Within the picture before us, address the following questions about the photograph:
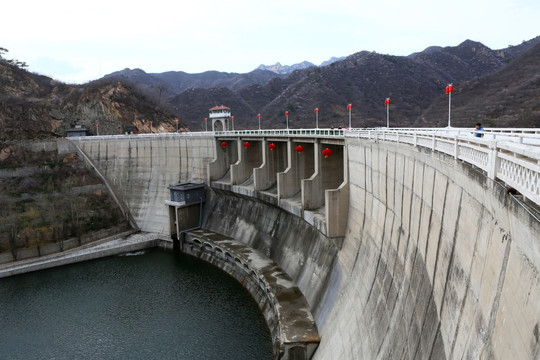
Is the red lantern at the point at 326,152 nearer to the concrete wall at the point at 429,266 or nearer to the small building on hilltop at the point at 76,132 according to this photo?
the concrete wall at the point at 429,266

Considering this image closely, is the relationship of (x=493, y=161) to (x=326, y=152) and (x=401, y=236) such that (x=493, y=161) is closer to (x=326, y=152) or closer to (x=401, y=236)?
(x=401, y=236)

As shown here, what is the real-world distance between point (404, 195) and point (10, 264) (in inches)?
1574

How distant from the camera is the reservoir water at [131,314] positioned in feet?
84.9

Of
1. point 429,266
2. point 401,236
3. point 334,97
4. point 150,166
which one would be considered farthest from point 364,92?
point 429,266

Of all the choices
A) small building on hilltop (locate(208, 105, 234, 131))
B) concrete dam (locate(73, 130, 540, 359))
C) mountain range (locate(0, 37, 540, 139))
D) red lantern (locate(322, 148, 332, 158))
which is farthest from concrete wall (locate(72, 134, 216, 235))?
red lantern (locate(322, 148, 332, 158))

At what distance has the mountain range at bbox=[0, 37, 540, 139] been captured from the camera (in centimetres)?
6919

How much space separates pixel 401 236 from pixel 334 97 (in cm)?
10374

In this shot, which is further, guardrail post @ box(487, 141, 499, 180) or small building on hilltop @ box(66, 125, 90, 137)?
small building on hilltop @ box(66, 125, 90, 137)

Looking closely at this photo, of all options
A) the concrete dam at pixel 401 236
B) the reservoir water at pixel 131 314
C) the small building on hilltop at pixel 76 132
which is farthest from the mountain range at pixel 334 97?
the reservoir water at pixel 131 314

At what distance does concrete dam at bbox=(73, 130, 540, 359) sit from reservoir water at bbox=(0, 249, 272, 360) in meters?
4.95

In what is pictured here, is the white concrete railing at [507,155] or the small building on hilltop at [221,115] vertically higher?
the small building on hilltop at [221,115]

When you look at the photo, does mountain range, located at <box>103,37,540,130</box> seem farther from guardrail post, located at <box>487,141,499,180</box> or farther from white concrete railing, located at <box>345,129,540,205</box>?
guardrail post, located at <box>487,141,499,180</box>

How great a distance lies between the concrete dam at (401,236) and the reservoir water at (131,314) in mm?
4947

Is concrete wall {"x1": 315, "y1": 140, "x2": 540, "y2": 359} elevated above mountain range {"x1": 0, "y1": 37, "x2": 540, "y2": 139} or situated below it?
below
